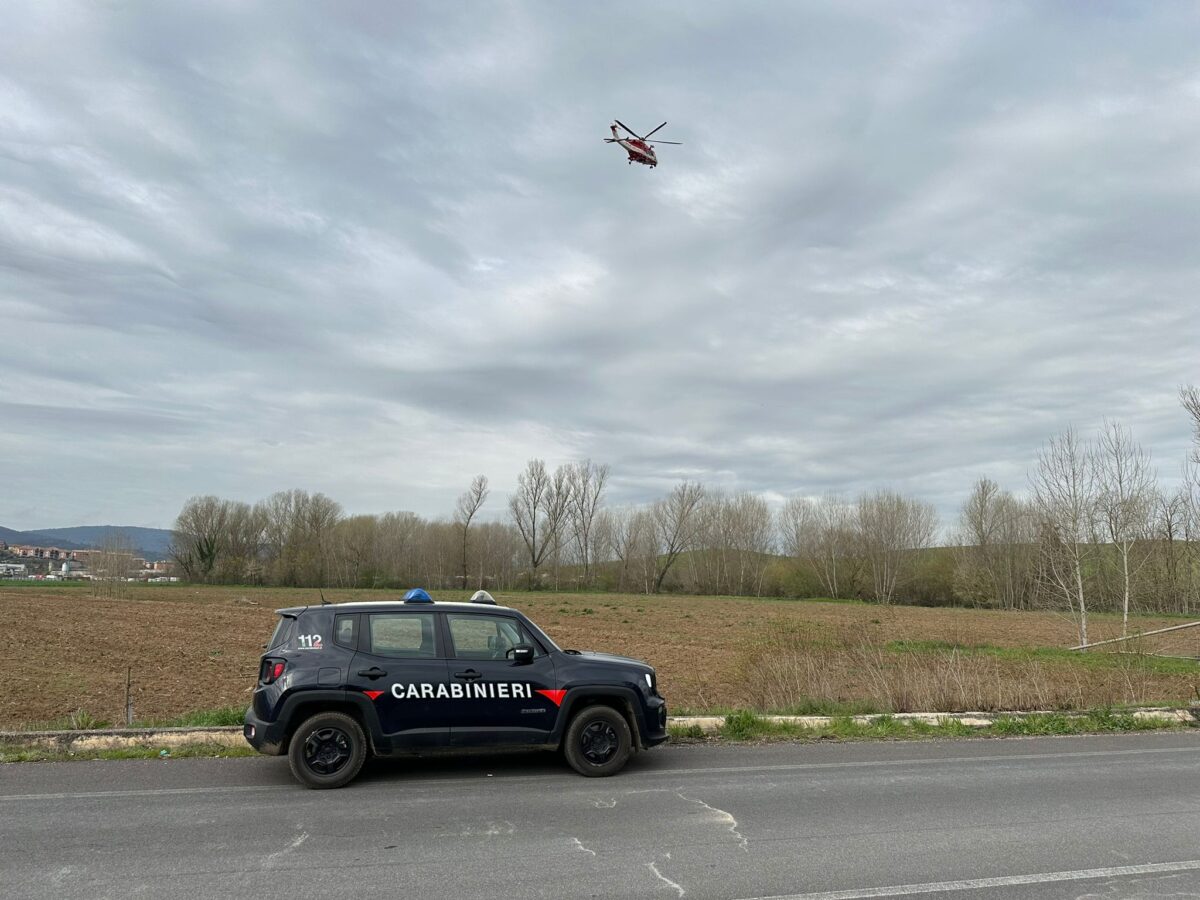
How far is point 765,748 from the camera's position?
9.90 meters

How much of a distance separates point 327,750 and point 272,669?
0.93m

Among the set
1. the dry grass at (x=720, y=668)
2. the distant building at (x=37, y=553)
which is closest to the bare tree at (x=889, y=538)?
the dry grass at (x=720, y=668)

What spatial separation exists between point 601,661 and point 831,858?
10.9ft

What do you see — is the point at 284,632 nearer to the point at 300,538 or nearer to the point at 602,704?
the point at 602,704

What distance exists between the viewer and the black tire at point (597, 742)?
322 inches

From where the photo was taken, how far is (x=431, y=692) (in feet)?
25.7

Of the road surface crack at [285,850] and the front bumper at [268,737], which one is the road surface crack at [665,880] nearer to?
the road surface crack at [285,850]

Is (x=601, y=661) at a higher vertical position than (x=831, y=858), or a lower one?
higher

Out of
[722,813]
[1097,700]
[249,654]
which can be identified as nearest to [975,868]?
[722,813]

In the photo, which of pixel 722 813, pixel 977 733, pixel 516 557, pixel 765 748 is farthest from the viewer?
pixel 516 557

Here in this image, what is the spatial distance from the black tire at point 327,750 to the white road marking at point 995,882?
4252mm

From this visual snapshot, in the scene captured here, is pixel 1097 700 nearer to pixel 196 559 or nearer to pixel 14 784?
pixel 14 784

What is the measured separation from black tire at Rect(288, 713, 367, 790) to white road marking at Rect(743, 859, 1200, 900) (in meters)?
4.25

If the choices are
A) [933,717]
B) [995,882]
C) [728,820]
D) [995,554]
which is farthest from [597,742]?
[995,554]
